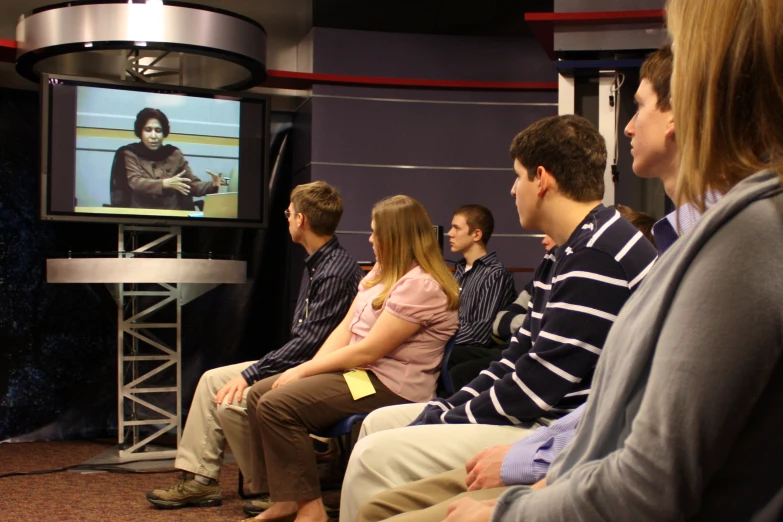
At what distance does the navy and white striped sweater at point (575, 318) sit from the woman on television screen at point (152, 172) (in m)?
3.16

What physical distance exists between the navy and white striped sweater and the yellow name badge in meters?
0.89

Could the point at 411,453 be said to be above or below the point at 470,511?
below

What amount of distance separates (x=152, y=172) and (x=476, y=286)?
194 cm

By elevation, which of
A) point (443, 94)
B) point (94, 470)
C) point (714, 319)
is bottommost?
point (94, 470)

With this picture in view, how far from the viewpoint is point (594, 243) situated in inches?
67.4

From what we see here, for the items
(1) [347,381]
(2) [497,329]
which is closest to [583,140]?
(1) [347,381]

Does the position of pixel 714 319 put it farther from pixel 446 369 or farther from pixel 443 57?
pixel 443 57

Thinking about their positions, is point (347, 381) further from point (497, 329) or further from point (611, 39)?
point (611, 39)

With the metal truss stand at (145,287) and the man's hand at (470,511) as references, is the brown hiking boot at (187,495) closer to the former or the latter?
the metal truss stand at (145,287)

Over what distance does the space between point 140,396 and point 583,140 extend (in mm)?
4068

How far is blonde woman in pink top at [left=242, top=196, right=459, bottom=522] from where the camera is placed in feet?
8.73

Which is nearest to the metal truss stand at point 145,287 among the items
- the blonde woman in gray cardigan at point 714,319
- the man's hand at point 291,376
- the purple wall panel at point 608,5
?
the man's hand at point 291,376


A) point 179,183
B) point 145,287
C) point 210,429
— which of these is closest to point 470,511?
point 210,429

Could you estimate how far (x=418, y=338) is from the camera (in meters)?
2.71
